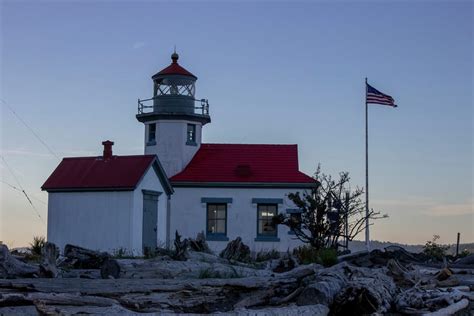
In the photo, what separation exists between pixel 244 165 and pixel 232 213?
94.3 inches

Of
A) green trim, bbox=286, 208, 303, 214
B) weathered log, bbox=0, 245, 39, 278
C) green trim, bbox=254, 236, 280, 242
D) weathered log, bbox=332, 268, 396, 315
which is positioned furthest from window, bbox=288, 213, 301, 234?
weathered log, bbox=332, 268, 396, 315

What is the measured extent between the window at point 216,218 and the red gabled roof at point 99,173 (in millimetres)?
6618

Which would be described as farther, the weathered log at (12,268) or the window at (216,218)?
the window at (216,218)

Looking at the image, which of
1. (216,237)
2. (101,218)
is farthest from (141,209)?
(216,237)

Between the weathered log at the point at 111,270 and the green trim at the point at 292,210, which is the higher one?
the green trim at the point at 292,210

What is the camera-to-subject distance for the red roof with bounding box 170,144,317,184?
35.3 meters

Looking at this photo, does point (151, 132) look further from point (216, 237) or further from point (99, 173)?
point (99, 173)

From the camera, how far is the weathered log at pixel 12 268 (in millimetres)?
14891

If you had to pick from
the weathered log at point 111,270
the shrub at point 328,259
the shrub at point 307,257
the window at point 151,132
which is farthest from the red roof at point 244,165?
the weathered log at point 111,270

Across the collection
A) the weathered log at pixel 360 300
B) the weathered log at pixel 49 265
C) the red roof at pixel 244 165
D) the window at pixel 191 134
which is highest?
the window at pixel 191 134

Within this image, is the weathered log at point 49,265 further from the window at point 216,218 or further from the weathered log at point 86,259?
the window at point 216,218

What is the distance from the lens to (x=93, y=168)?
1185 inches

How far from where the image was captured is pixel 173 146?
122ft

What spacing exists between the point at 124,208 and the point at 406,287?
15.0 meters
